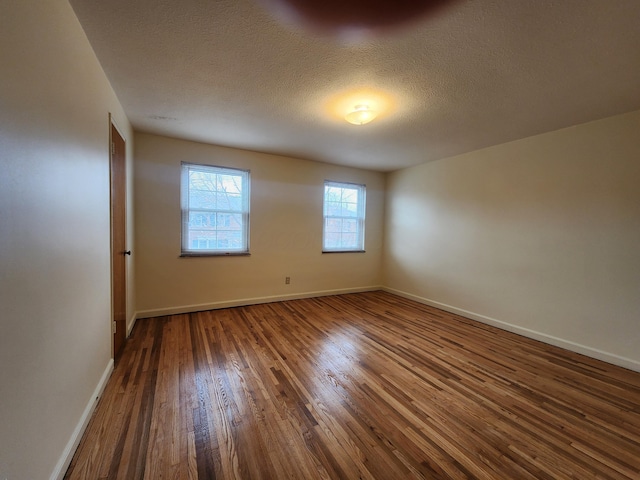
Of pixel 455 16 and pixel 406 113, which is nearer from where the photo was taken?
pixel 455 16

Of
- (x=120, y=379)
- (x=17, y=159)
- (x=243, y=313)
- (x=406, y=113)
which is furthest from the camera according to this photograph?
(x=243, y=313)

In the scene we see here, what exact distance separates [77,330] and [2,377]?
2.38ft

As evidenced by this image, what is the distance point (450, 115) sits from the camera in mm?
2645

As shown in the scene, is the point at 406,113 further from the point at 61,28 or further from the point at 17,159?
the point at 17,159

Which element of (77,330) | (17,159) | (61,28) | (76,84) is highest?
(61,28)

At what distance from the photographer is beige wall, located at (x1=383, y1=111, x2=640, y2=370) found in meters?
2.53

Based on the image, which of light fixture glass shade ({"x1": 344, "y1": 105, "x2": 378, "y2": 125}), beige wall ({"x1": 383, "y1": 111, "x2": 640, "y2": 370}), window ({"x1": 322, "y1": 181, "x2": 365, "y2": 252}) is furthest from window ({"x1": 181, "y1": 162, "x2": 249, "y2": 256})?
beige wall ({"x1": 383, "y1": 111, "x2": 640, "y2": 370})

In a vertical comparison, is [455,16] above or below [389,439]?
above

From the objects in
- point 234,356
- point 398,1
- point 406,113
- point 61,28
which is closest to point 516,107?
point 406,113

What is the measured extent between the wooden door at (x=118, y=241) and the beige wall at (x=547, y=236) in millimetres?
4284

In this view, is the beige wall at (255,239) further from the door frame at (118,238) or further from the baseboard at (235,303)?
the door frame at (118,238)

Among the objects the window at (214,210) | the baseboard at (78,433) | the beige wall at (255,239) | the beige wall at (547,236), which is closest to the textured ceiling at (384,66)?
the beige wall at (547,236)

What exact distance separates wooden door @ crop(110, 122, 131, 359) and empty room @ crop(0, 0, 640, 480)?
0.14ft

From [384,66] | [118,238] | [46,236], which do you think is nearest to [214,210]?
[118,238]
